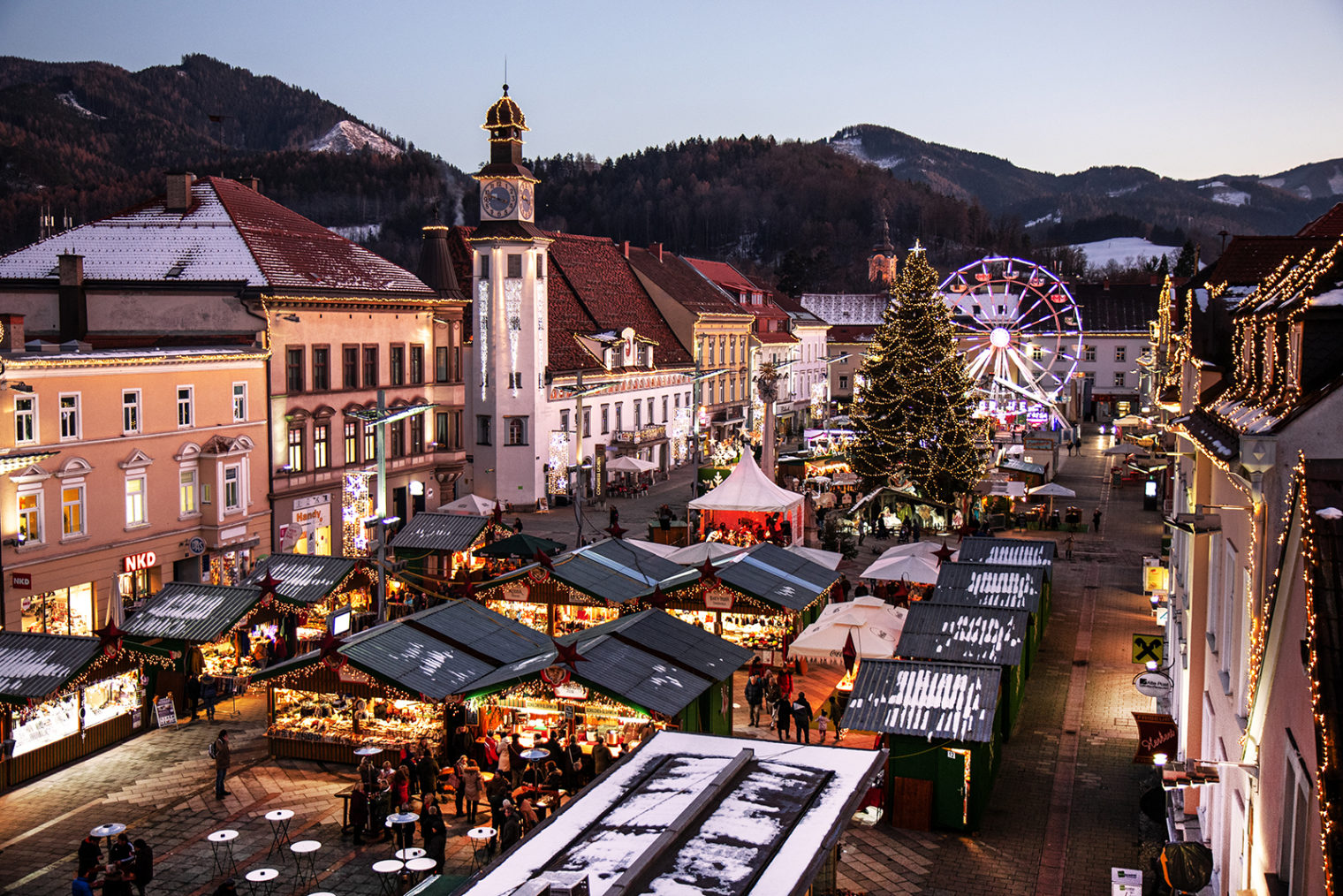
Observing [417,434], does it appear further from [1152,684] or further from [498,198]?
[1152,684]

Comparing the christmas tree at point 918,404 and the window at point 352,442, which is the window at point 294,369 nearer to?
the window at point 352,442

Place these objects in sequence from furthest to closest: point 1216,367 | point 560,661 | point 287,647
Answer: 1. point 287,647
2. point 560,661
3. point 1216,367

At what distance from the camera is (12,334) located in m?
31.8

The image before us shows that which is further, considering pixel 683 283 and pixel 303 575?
pixel 683 283

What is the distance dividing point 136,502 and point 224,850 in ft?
59.0

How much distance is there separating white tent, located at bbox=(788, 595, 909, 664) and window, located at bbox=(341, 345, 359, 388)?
23959mm

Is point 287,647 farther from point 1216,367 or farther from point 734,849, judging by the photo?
point 1216,367

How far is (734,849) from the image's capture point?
42.7 feet

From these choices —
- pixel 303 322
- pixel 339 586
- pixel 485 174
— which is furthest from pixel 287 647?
pixel 485 174

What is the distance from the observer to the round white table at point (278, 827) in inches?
728

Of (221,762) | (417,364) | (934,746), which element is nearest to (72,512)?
(221,762)

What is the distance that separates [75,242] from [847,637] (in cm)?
3092

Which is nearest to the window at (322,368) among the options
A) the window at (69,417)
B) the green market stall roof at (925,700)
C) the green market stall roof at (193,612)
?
the window at (69,417)

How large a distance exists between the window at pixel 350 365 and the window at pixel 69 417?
1354 cm
